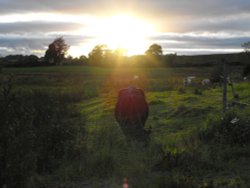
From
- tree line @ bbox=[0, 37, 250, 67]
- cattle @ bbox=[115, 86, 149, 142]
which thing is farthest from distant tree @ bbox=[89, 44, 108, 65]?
cattle @ bbox=[115, 86, 149, 142]

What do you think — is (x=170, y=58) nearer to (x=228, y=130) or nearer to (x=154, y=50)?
(x=154, y=50)

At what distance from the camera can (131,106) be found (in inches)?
447

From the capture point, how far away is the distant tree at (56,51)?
353ft

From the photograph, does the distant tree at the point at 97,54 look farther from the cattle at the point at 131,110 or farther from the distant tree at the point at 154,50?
the cattle at the point at 131,110

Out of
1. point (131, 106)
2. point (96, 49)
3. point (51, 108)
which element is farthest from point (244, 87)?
point (96, 49)

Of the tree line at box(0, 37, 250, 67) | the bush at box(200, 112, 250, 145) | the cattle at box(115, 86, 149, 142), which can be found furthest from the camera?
the tree line at box(0, 37, 250, 67)

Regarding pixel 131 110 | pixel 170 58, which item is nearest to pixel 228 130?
pixel 131 110

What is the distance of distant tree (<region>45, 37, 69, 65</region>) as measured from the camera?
4231 inches

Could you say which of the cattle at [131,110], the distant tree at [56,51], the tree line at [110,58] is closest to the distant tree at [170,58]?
the tree line at [110,58]

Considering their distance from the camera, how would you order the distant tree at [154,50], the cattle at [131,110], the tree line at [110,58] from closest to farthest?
the cattle at [131,110]
the tree line at [110,58]
the distant tree at [154,50]

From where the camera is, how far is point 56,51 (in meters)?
111

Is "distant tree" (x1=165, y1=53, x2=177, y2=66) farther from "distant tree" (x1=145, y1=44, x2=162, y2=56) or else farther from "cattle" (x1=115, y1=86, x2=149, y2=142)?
"cattle" (x1=115, y1=86, x2=149, y2=142)

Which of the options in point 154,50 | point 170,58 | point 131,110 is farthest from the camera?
point 154,50

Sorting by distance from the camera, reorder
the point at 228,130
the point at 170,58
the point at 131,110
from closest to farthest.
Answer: the point at 228,130
the point at 131,110
the point at 170,58
